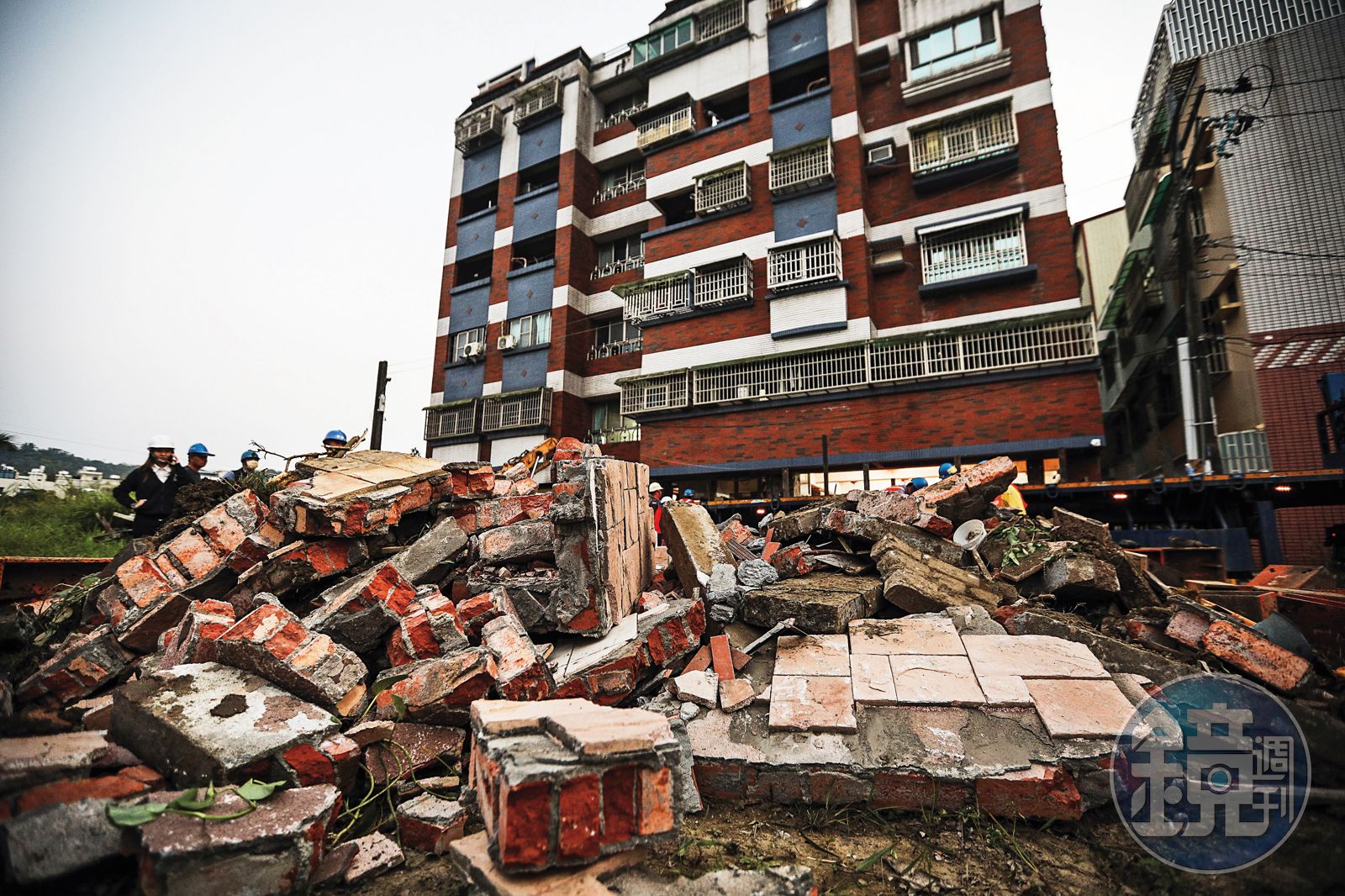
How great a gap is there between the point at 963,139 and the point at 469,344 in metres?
16.5

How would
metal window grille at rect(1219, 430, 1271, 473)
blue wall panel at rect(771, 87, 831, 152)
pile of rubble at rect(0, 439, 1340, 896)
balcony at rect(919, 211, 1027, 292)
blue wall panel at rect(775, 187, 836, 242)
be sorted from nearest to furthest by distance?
1. pile of rubble at rect(0, 439, 1340, 896)
2. metal window grille at rect(1219, 430, 1271, 473)
3. balcony at rect(919, 211, 1027, 292)
4. blue wall panel at rect(775, 187, 836, 242)
5. blue wall panel at rect(771, 87, 831, 152)

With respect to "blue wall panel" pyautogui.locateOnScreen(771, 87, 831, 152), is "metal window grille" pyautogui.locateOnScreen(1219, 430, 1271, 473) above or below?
below

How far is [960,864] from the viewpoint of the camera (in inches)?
74.8

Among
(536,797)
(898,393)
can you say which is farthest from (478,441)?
(536,797)

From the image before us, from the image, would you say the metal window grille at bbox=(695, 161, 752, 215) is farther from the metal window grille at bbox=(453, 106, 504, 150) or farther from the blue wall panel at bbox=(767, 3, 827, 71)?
the metal window grille at bbox=(453, 106, 504, 150)

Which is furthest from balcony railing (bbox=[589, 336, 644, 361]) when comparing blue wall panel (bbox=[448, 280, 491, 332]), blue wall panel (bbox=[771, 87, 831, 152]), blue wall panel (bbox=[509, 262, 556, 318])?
blue wall panel (bbox=[771, 87, 831, 152])

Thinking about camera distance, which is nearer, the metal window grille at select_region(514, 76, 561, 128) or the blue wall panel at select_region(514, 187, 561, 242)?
the blue wall panel at select_region(514, 187, 561, 242)

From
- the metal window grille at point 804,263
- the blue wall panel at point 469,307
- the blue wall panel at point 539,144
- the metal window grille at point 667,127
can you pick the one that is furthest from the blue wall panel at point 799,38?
the blue wall panel at point 469,307

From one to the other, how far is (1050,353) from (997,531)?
8628 mm

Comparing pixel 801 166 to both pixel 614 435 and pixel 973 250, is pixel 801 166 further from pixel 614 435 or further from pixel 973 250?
pixel 614 435

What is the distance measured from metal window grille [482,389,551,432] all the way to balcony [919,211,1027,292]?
1155 cm

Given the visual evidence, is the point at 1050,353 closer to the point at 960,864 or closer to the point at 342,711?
the point at 960,864

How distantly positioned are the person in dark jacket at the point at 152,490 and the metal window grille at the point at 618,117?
18.3 metres

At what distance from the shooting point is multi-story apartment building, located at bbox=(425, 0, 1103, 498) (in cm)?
1215
